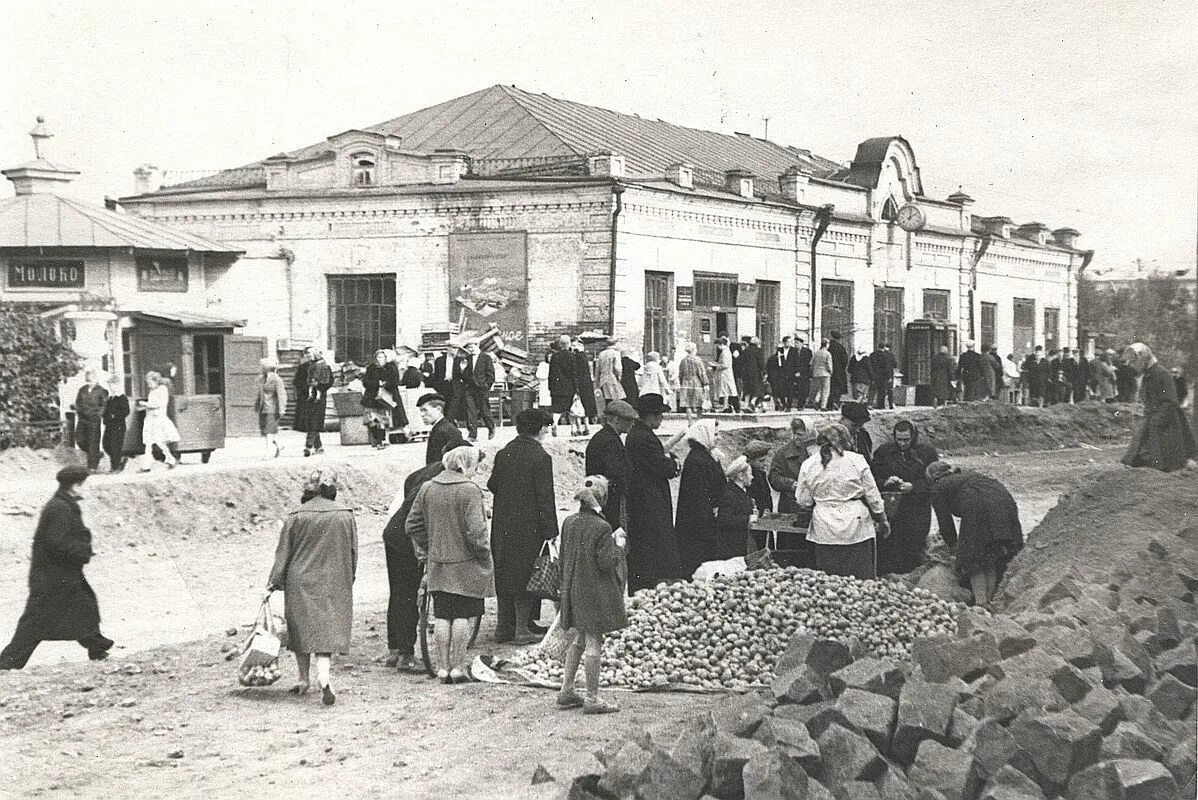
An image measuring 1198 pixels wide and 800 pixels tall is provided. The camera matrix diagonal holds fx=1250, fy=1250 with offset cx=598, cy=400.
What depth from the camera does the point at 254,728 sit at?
696 centimetres

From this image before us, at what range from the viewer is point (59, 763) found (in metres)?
6.25

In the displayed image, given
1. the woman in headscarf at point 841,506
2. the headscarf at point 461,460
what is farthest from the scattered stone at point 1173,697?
the headscarf at point 461,460

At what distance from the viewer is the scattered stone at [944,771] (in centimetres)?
464

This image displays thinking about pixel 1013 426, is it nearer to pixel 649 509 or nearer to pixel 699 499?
pixel 699 499

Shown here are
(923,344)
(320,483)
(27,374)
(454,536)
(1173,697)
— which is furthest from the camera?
(923,344)

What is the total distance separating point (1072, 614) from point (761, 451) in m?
3.86

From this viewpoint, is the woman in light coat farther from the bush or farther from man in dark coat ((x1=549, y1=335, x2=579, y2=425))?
man in dark coat ((x1=549, y1=335, x2=579, y2=425))

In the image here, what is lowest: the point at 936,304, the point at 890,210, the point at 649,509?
the point at 649,509

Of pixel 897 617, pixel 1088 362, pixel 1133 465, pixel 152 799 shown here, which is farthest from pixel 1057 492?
pixel 152 799

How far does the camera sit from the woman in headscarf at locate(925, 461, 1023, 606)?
893 cm

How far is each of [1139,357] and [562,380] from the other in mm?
A: 9562

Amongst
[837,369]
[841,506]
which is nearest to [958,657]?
[841,506]

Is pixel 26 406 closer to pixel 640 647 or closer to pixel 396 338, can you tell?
pixel 640 647

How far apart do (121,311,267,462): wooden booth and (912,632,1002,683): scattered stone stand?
710 cm
